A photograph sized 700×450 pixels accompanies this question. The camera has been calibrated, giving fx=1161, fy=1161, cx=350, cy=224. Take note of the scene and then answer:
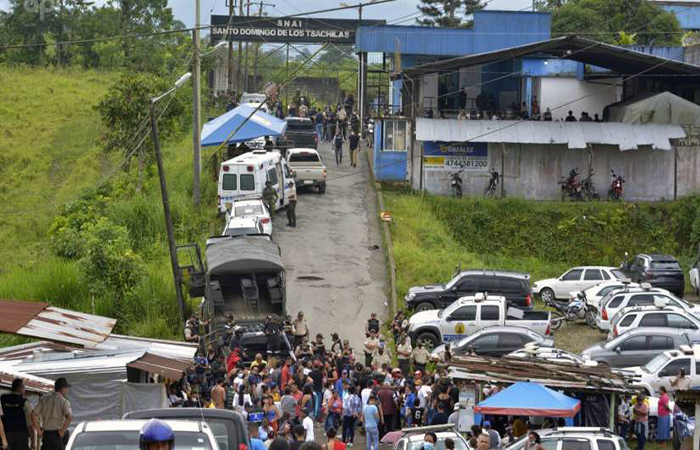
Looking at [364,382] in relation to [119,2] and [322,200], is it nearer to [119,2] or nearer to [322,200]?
[322,200]

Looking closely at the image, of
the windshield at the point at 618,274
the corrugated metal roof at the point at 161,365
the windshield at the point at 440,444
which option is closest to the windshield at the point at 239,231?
the windshield at the point at 618,274

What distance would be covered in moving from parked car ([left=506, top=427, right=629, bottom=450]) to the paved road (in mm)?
14252

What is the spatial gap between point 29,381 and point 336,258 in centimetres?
2305

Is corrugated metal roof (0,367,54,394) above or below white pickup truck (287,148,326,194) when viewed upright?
below

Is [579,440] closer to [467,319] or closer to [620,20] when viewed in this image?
[467,319]

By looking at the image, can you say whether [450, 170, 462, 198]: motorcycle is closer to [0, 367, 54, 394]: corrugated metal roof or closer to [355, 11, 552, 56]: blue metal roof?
[355, 11, 552, 56]: blue metal roof

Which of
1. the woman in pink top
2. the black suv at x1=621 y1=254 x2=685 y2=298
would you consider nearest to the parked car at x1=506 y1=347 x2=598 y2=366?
the woman in pink top

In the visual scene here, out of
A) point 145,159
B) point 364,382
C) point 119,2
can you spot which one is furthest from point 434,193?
point 119,2

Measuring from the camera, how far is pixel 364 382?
22.5 metres

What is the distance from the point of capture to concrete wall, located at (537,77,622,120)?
53.4 m

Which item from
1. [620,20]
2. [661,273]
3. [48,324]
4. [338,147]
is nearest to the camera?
[48,324]

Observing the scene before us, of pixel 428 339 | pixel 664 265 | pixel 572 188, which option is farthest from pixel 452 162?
pixel 428 339

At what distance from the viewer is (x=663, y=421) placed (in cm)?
2188

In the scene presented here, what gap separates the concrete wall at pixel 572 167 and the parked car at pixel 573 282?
10576 mm
